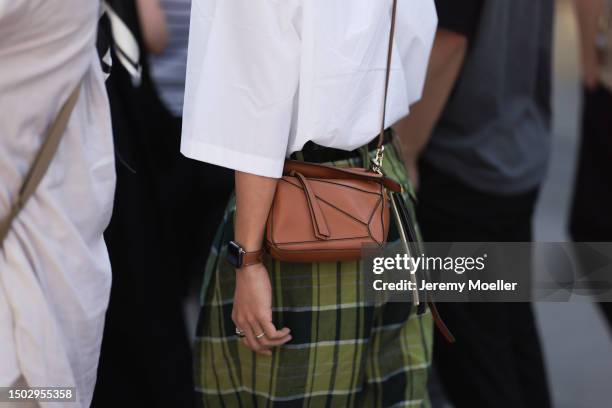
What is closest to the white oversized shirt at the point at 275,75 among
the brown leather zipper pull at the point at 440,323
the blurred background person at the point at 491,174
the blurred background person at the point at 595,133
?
the brown leather zipper pull at the point at 440,323

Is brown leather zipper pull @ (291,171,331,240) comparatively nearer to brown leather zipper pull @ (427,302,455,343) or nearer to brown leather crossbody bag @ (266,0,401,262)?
brown leather crossbody bag @ (266,0,401,262)

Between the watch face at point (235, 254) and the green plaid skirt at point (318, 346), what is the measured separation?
0.28ft

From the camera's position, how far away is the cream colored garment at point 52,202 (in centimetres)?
160

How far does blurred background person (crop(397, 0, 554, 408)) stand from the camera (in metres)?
2.56

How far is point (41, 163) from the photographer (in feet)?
5.40

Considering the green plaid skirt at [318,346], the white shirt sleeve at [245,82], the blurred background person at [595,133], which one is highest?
the blurred background person at [595,133]

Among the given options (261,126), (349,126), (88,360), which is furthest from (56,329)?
(349,126)

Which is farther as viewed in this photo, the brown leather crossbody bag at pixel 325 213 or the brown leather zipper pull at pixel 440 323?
the brown leather zipper pull at pixel 440 323

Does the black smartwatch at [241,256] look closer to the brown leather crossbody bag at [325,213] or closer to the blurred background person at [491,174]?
the brown leather crossbody bag at [325,213]

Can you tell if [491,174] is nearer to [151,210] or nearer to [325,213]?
[151,210]

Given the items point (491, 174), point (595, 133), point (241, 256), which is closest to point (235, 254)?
point (241, 256)

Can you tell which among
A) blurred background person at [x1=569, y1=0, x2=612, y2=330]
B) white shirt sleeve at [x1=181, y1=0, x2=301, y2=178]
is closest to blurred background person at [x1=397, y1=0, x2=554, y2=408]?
blurred background person at [x1=569, y1=0, x2=612, y2=330]

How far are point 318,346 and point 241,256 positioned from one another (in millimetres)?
248

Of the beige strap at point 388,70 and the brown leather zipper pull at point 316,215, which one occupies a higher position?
the beige strap at point 388,70
